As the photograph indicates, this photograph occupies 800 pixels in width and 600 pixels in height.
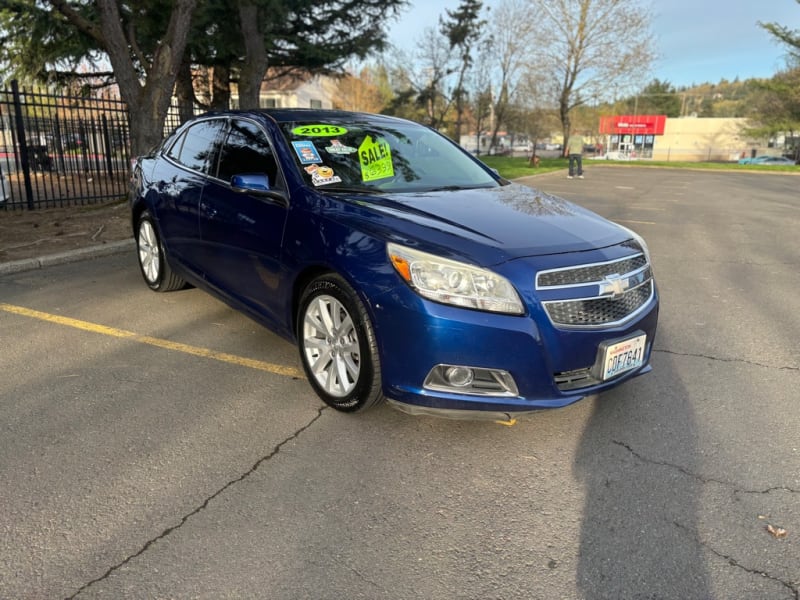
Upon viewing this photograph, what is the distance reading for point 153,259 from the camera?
5754 mm

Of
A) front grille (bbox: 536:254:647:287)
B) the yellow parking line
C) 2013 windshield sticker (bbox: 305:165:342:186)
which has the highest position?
2013 windshield sticker (bbox: 305:165:342:186)

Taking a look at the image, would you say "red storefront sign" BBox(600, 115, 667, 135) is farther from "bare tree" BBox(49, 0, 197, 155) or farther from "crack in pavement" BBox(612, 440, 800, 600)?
"crack in pavement" BBox(612, 440, 800, 600)

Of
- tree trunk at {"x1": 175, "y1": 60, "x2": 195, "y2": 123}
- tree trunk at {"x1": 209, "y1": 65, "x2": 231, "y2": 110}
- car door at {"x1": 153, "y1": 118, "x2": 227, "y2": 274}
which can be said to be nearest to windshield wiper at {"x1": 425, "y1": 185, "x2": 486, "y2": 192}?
car door at {"x1": 153, "y1": 118, "x2": 227, "y2": 274}

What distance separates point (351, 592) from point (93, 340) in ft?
11.2

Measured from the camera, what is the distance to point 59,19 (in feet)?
45.6

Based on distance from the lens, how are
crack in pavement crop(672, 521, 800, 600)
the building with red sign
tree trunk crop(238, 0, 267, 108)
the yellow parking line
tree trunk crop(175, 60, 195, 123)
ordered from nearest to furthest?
crack in pavement crop(672, 521, 800, 600), the yellow parking line, tree trunk crop(238, 0, 267, 108), tree trunk crop(175, 60, 195, 123), the building with red sign

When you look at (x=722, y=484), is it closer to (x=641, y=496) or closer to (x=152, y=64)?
(x=641, y=496)

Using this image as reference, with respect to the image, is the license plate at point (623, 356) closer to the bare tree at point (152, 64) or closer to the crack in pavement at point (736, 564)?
the crack in pavement at point (736, 564)

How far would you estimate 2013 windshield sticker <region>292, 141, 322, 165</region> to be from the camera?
12.7ft

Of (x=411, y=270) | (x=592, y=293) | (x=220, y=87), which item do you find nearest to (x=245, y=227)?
(x=411, y=270)

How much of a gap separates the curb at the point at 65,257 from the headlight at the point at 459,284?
578 centimetres

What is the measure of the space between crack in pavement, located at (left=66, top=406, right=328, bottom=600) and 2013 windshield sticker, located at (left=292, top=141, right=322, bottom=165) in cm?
157

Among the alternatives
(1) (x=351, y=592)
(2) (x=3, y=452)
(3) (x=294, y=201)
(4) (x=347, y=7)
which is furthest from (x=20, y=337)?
(4) (x=347, y=7)

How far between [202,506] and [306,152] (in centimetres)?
228
